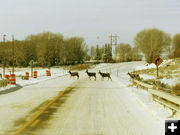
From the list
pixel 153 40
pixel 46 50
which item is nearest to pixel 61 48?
pixel 46 50

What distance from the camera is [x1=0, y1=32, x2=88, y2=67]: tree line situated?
101 m

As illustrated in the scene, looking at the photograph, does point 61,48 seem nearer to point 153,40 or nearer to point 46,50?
point 46,50

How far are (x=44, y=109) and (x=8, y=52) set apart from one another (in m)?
106

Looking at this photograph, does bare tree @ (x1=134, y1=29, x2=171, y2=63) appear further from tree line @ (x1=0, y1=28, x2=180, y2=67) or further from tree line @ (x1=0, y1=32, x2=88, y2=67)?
tree line @ (x1=0, y1=32, x2=88, y2=67)

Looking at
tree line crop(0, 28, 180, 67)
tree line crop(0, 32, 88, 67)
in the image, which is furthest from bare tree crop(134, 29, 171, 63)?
tree line crop(0, 32, 88, 67)

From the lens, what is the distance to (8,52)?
4301 inches

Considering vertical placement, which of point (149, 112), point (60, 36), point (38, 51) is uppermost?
point (60, 36)

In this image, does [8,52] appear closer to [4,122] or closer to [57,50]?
[57,50]

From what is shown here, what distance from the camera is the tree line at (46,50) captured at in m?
101

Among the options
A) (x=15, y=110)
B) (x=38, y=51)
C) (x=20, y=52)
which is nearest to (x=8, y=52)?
(x=20, y=52)

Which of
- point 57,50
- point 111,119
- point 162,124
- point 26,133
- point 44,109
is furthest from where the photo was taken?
point 57,50

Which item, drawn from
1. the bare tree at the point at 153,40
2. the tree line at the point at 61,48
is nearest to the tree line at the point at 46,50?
the tree line at the point at 61,48

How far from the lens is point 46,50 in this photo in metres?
100

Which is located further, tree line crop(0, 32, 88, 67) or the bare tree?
tree line crop(0, 32, 88, 67)
